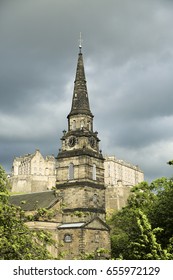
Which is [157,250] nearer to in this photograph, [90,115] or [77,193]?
[77,193]

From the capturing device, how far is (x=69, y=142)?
51.6 metres

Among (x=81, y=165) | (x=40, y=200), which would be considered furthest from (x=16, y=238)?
(x=40, y=200)

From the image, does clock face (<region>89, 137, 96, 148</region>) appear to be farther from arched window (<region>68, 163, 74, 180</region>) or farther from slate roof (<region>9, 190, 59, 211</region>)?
slate roof (<region>9, 190, 59, 211</region>)

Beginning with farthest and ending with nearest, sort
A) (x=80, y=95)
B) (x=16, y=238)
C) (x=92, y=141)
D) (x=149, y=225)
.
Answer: (x=80, y=95) → (x=92, y=141) → (x=16, y=238) → (x=149, y=225)

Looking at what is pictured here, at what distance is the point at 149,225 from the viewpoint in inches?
459

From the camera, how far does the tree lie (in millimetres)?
12660

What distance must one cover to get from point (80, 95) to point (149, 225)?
1710 inches

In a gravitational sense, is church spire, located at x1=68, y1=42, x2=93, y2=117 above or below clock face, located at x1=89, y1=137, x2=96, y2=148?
above

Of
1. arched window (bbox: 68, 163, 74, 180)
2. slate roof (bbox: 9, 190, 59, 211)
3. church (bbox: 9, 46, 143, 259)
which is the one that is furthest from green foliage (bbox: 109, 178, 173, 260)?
slate roof (bbox: 9, 190, 59, 211)

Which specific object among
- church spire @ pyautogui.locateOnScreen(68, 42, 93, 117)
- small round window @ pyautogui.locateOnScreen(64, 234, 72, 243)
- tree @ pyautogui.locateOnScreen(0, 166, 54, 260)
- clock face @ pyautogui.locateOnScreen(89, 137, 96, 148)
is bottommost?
small round window @ pyautogui.locateOnScreen(64, 234, 72, 243)

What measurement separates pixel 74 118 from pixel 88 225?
50.9 feet

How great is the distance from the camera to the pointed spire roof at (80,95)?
173ft

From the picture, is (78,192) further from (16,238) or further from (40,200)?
(16,238)
